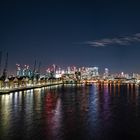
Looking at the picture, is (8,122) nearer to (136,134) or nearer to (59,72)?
(136,134)

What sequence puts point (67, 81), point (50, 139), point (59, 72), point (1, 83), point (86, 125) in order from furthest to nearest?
point (67, 81), point (59, 72), point (1, 83), point (86, 125), point (50, 139)

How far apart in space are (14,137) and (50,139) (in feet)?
5.83

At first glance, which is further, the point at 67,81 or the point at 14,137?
the point at 67,81

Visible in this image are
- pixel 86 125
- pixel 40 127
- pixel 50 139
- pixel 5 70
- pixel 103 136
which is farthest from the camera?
pixel 5 70

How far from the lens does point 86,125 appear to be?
59.2 feet

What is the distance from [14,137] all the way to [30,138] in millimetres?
794

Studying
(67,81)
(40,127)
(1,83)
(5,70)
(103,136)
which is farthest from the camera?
(67,81)

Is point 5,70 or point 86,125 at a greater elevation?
point 5,70

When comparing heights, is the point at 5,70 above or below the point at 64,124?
above

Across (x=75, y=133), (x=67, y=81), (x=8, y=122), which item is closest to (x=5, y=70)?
(x=8, y=122)

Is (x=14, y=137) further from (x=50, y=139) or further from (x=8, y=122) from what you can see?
(x=8, y=122)

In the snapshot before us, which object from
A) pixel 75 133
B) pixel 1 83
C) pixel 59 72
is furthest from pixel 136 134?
pixel 59 72

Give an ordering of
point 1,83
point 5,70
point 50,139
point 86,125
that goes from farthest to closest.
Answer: point 5,70, point 1,83, point 86,125, point 50,139

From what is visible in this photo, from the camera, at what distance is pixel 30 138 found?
1385cm
